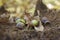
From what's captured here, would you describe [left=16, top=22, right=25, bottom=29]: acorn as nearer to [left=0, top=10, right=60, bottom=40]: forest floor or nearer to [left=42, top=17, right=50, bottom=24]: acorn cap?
[left=0, top=10, right=60, bottom=40]: forest floor

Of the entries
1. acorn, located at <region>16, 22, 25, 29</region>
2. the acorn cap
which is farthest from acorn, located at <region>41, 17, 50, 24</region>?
acorn, located at <region>16, 22, 25, 29</region>

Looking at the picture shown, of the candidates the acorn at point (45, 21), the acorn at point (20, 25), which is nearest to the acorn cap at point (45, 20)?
the acorn at point (45, 21)

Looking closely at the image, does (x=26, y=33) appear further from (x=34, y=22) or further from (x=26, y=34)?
(x=34, y=22)

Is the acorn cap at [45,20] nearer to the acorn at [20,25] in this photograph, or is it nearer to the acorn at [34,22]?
the acorn at [34,22]

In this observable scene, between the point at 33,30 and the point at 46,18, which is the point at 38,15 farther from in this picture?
the point at 33,30

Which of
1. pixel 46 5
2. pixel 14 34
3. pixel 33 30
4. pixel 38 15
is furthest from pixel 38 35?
pixel 46 5

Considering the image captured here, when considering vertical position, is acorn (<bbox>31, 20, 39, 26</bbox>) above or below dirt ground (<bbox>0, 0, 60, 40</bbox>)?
above

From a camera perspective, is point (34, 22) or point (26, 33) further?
point (34, 22)

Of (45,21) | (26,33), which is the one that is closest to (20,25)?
(26,33)

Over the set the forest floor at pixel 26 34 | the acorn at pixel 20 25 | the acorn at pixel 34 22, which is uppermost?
the acorn at pixel 34 22

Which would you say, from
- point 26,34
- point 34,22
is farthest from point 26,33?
point 34,22

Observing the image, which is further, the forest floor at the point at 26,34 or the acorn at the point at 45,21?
the acorn at the point at 45,21
